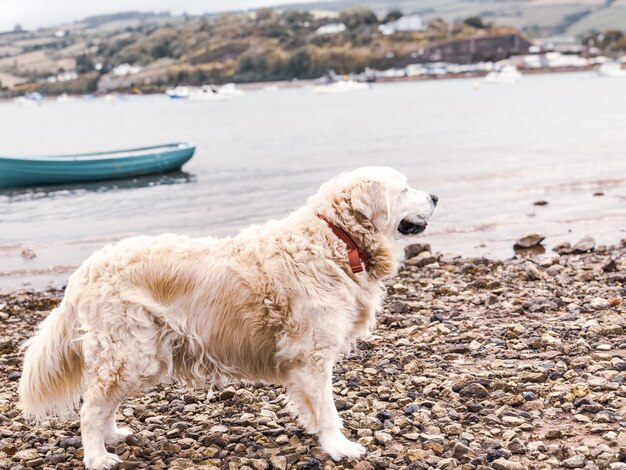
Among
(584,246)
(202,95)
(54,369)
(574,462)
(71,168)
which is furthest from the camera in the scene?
(202,95)

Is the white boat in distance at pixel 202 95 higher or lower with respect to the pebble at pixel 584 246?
lower

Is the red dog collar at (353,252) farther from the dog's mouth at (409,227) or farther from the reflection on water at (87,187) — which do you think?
the reflection on water at (87,187)

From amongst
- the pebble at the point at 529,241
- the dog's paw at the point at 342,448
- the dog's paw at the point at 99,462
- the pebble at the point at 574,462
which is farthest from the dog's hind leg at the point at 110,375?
the pebble at the point at 529,241

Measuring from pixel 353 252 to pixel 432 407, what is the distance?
72.8 inches

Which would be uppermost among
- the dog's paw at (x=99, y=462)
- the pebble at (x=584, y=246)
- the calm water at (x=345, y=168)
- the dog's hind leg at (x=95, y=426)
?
the dog's hind leg at (x=95, y=426)

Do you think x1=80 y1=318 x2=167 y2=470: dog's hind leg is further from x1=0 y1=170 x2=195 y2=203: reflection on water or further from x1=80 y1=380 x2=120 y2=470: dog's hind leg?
x1=0 y1=170 x2=195 y2=203: reflection on water

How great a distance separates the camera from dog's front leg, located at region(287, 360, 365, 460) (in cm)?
645

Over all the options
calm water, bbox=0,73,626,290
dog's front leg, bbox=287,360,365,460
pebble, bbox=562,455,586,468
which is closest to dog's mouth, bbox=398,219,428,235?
dog's front leg, bbox=287,360,365,460

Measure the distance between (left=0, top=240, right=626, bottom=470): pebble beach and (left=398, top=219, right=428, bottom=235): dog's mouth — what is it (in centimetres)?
174

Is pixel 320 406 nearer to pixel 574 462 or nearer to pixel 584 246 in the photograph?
pixel 574 462

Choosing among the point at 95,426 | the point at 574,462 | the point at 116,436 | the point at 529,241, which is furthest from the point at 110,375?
the point at 529,241

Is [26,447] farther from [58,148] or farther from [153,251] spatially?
[58,148]

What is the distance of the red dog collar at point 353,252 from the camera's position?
6.58m

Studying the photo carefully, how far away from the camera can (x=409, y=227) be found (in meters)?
6.84
